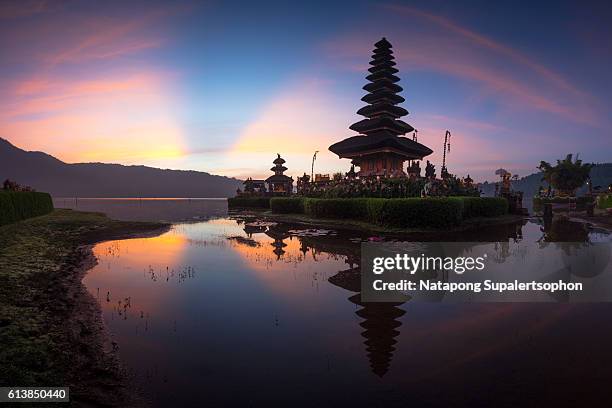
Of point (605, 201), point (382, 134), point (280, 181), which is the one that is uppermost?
point (382, 134)

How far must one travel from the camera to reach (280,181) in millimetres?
68562

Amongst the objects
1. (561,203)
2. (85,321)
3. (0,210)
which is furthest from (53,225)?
(561,203)

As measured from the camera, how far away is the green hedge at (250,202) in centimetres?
5778

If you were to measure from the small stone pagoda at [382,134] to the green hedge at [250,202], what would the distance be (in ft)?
61.8

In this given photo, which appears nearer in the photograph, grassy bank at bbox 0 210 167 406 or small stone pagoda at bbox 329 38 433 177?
grassy bank at bbox 0 210 167 406

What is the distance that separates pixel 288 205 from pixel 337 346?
112 feet

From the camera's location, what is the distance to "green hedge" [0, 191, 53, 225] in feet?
78.7

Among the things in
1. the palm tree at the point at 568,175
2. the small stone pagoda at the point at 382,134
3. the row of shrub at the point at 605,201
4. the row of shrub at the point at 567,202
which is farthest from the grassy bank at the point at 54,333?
the palm tree at the point at 568,175

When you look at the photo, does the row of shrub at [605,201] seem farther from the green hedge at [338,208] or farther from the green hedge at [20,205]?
the green hedge at [20,205]

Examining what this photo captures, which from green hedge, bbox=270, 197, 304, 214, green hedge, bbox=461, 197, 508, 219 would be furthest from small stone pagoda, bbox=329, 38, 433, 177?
green hedge, bbox=461, 197, 508, 219

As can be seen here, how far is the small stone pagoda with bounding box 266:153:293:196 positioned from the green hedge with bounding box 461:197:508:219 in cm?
4166

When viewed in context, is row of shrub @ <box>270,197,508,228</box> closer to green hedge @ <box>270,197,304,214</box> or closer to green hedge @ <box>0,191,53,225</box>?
green hedge @ <box>270,197,304,214</box>

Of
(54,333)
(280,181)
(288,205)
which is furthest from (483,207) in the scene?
(280,181)

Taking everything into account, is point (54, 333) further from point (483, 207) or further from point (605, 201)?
point (605, 201)
